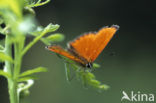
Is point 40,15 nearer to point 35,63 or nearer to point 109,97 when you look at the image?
point 35,63

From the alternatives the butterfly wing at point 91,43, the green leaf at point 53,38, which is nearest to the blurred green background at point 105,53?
the butterfly wing at point 91,43

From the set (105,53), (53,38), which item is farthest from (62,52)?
(105,53)

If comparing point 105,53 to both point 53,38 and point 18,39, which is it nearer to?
point 53,38

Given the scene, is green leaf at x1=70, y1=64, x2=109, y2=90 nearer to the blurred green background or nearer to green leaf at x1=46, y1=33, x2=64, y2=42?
green leaf at x1=46, y1=33, x2=64, y2=42

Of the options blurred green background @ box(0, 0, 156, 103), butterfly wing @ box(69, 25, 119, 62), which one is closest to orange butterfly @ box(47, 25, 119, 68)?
butterfly wing @ box(69, 25, 119, 62)

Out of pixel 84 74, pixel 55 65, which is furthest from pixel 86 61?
pixel 55 65

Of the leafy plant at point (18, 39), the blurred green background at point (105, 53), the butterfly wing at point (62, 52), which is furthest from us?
the blurred green background at point (105, 53)

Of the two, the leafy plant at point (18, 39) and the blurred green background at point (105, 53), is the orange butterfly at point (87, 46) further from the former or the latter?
the blurred green background at point (105, 53)
